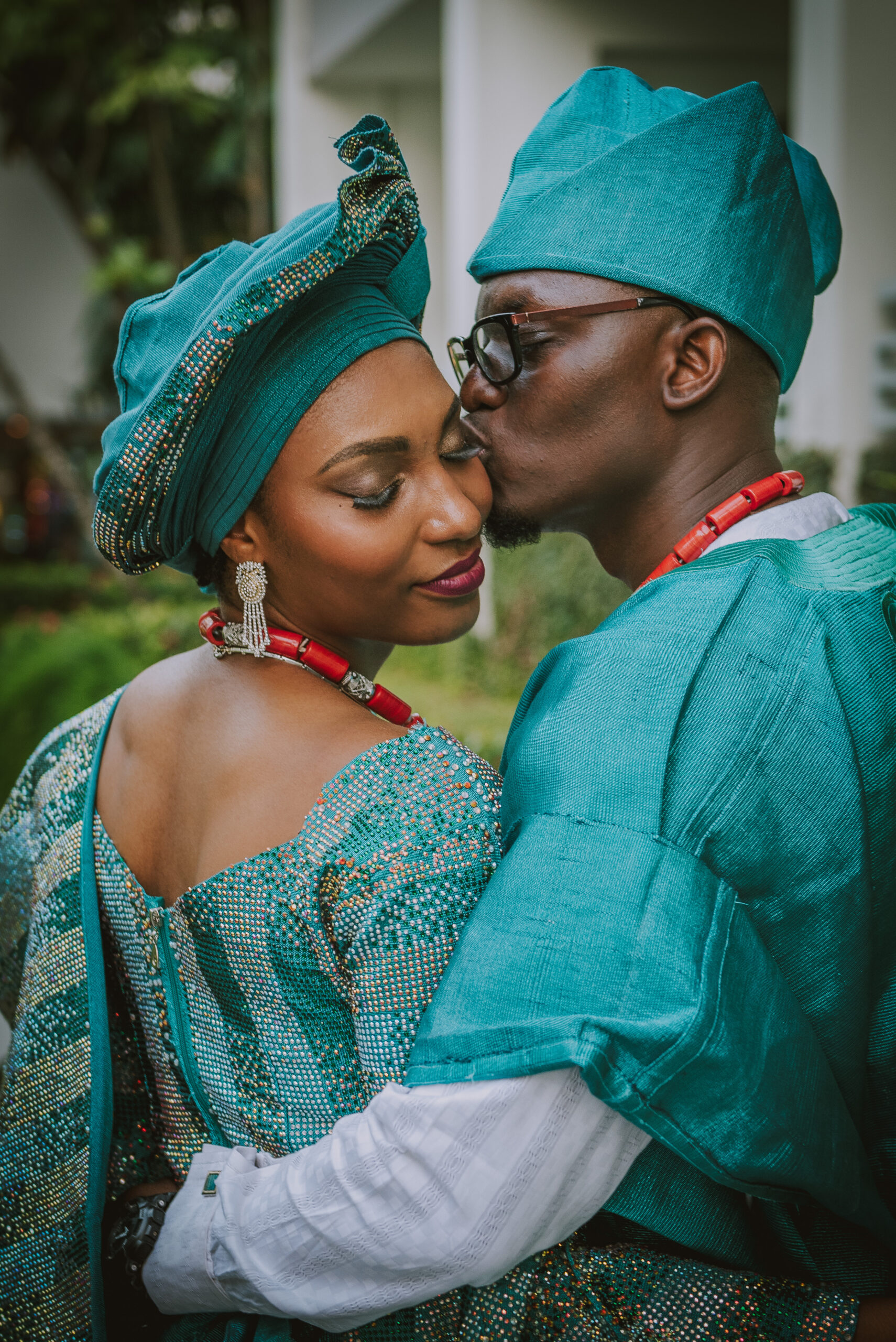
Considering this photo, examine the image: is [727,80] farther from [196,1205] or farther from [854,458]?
[196,1205]

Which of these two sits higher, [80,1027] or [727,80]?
[727,80]

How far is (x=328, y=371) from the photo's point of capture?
5.68 ft

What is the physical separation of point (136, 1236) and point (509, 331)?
64.4 inches

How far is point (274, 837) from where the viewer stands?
5.44 ft

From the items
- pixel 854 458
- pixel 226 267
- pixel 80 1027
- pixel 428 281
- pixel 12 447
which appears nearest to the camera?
pixel 226 267

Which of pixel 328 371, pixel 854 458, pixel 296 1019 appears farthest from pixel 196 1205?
pixel 854 458

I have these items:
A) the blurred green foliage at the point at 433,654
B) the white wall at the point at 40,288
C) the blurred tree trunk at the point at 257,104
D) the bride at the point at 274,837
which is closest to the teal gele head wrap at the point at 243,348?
the bride at the point at 274,837

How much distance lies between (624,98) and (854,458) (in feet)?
13.5

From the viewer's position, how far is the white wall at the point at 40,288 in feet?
69.9

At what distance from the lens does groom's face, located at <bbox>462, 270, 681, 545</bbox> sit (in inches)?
80.4

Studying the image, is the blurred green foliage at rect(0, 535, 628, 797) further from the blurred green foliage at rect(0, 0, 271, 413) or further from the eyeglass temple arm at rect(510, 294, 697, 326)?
the blurred green foliage at rect(0, 0, 271, 413)

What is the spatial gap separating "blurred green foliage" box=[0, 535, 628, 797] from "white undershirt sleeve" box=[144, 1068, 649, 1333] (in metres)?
4.71

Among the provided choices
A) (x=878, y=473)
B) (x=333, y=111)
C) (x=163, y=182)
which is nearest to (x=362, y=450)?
(x=878, y=473)

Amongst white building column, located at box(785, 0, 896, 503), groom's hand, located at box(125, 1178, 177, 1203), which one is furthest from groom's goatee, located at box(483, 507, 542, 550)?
white building column, located at box(785, 0, 896, 503)
